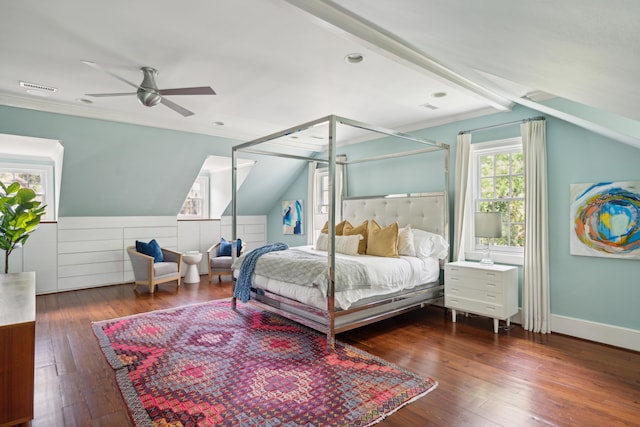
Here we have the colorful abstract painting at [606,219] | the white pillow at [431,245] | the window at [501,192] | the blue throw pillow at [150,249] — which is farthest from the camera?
the blue throw pillow at [150,249]

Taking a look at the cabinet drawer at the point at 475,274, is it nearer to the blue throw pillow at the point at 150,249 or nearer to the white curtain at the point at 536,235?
the white curtain at the point at 536,235

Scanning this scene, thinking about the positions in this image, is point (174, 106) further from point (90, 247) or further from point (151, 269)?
point (90, 247)

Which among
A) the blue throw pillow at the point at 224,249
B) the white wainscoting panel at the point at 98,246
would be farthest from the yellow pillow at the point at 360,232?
the white wainscoting panel at the point at 98,246

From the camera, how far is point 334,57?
301 cm

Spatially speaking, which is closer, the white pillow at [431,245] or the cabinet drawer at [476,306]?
the cabinet drawer at [476,306]

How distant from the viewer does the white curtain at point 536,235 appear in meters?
3.83

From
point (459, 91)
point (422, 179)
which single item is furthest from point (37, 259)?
point (459, 91)

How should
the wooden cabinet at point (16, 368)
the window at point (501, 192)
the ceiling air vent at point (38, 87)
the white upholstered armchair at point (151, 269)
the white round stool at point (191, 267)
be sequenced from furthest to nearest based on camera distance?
the white round stool at point (191, 267) < the white upholstered armchair at point (151, 269) < the window at point (501, 192) < the ceiling air vent at point (38, 87) < the wooden cabinet at point (16, 368)

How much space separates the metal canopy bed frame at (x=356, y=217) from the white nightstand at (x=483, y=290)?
1.15 ft

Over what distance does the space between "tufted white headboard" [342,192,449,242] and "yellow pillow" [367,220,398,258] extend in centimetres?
64

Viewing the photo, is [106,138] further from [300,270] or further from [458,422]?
[458,422]

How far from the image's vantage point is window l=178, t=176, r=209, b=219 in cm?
775

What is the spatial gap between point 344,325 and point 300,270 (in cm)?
69

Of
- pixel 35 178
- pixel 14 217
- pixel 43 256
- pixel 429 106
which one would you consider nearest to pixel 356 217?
Answer: pixel 429 106
